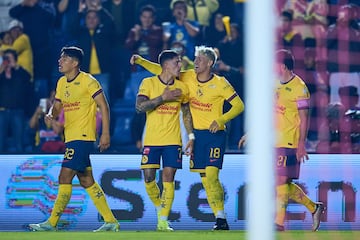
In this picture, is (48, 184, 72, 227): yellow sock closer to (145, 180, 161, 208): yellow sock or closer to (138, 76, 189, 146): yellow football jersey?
(145, 180, 161, 208): yellow sock

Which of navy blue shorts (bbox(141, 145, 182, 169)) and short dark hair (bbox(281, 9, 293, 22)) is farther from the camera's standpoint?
short dark hair (bbox(281, 9, 293, 22))

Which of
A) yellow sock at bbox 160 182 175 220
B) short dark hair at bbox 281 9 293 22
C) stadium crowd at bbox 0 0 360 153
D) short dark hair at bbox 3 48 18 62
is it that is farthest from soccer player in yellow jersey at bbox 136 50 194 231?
short dark hair at bbox 3 48 18 62

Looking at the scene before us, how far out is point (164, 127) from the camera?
1259cm

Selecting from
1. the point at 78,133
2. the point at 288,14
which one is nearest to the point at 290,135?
the point at 78,133

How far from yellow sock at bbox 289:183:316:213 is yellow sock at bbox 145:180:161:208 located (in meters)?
1.36

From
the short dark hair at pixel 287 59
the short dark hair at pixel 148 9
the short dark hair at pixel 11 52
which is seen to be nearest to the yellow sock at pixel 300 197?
the short dark hair at pixel 287 59

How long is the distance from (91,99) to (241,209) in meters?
2.08

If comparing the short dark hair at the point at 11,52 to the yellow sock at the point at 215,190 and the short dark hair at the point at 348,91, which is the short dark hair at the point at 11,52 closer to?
the short dark hair at the point at 348,91

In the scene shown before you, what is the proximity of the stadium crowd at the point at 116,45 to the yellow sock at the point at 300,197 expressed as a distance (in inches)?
82.2

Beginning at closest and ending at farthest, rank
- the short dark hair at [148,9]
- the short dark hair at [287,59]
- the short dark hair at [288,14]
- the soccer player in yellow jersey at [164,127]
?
the short dark hair at [287,59] < the soccer player in yellow jersey at [164,127] < the short dark hair at [288,14] < the short dark hair at [148,9]

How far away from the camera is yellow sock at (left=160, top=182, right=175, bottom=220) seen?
1245cm

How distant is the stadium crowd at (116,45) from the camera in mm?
15695

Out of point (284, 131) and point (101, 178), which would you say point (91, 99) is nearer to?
point (101, 178)

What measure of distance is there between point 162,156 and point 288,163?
1290 mm
